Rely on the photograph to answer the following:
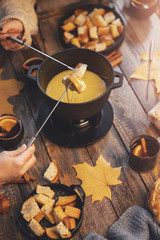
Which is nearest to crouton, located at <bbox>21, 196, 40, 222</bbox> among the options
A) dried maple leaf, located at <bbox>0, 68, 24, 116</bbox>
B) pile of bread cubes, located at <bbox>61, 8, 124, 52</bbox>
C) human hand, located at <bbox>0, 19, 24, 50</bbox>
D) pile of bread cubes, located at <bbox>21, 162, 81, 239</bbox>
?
pile of bread cubes, located at <bbox>21, 162, 81, 239</bbox>

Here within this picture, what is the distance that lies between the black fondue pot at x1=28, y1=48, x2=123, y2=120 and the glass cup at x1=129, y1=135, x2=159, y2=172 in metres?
0.28

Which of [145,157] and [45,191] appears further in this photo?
[145,157]

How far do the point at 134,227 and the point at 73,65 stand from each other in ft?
3.22

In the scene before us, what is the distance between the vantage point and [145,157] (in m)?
1.68

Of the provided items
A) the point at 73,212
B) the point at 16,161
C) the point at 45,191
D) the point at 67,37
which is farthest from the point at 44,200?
the point at 67,37

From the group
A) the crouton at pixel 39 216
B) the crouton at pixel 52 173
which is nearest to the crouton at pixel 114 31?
the crouton at pixel 52 173

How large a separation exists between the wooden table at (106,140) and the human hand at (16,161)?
0.32 meters

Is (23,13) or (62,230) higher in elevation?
(23,13)

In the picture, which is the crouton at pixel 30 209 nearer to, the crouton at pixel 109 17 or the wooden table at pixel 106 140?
the wooden table at pixel 106 140

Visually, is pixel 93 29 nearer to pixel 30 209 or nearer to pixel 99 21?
pixel 99 21

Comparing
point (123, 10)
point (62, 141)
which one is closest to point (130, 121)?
point (62, 141)

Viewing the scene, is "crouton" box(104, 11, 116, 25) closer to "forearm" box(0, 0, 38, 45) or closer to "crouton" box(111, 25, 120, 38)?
"crouton" box(111, 25, 120, 38)

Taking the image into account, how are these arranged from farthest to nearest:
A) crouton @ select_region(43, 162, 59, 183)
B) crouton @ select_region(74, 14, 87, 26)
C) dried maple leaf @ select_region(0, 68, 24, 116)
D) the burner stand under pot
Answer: crouton @ select_region(74, 14, 87, 26), dried maple leaf @ select_region(0, 68, 24, 116), the burner stand under pot, crouton @ select_region(43, 162, 59, 183)

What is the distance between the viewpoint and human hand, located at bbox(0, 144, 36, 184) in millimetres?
1338
